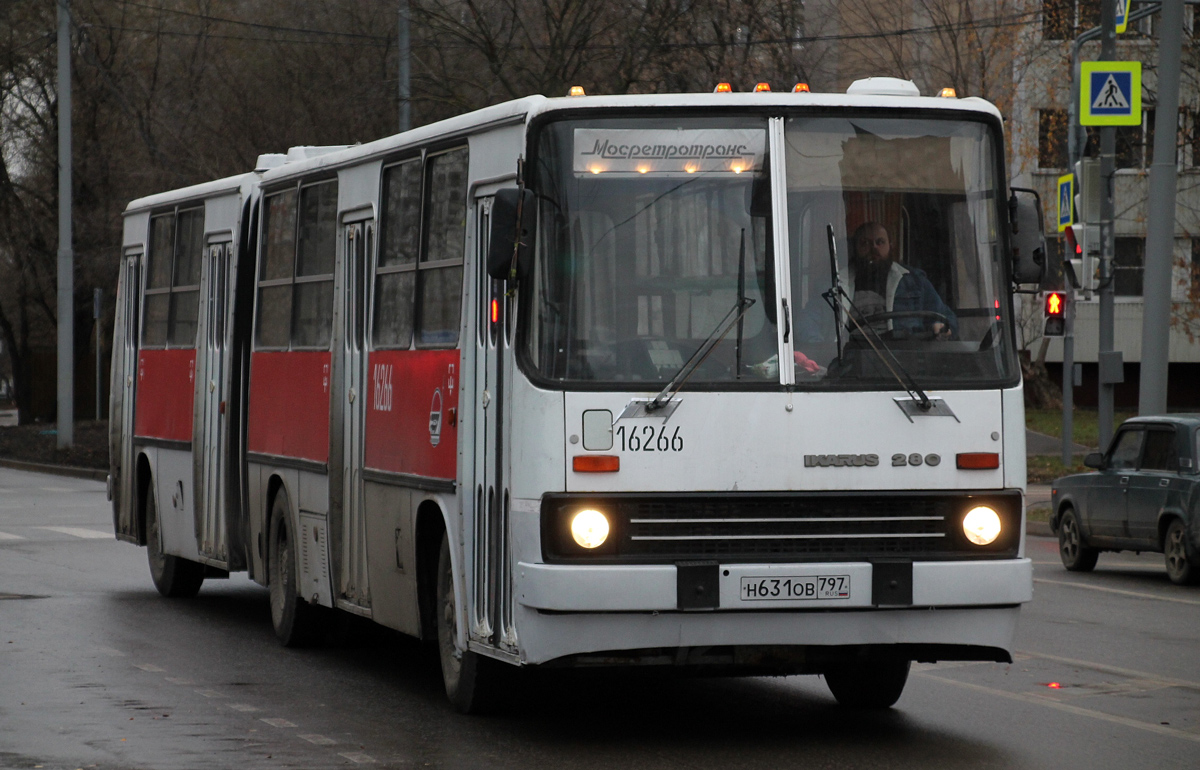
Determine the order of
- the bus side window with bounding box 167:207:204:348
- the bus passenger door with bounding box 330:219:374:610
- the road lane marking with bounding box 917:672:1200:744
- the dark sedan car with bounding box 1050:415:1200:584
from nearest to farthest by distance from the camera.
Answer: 1. the road lane marking with bounding box 917:672:1200:744
2. the bus passenger door with bounding box 330:219:374:610
3. the bus side window with bounding box 167:207:204:348
4. the dark sedan car with bounding box 1050:415:1200:584

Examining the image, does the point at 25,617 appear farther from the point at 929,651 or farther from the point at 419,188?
the point at 929,651

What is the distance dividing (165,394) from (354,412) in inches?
194

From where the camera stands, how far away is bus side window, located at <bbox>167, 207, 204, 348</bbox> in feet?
50.8

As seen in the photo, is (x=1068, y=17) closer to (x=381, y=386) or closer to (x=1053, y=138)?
(x=1053, y=138)

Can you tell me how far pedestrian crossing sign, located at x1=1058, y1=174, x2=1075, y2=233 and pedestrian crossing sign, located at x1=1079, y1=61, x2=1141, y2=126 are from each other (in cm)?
249

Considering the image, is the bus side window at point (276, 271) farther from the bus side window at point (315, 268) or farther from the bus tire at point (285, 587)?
the bus tire at point (285, 587)

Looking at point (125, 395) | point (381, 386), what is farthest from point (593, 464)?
point (125, 395)

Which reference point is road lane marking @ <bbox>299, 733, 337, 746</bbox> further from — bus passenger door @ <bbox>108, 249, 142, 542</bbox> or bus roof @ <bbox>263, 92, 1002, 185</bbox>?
bus passenger door @ <bbox>108, 249, 142, 542</bbox>

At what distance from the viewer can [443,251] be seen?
10.2 metres

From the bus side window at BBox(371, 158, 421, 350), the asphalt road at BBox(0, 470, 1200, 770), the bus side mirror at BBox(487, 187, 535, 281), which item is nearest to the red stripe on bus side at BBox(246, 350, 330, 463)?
the bus side window at BBox(371, 158, 421, 350)

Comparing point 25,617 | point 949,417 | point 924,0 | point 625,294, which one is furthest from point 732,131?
point 924,0

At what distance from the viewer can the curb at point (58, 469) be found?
3572 cm

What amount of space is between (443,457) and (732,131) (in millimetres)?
2156

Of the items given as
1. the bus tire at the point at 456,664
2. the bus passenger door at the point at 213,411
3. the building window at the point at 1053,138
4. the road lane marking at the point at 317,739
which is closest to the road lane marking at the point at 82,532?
the bus passenger door at the point at 213,411
